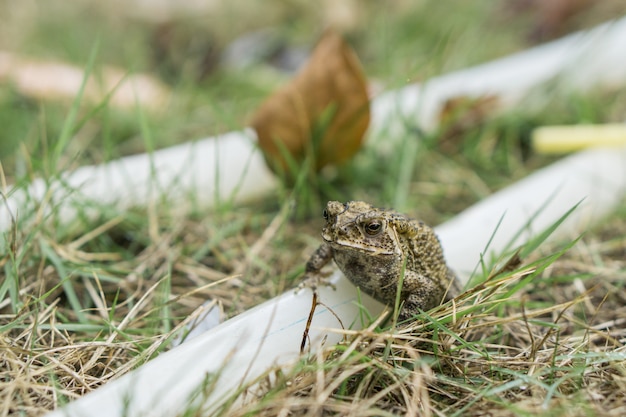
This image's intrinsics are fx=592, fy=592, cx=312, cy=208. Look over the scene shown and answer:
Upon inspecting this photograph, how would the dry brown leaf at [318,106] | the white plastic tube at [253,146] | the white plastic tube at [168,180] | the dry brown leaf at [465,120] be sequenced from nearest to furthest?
the white plastic tube at [168,180], the white plastic tube at [253,146], the dry brown leaf at [318,106], the dry brown leaf at [465,120]

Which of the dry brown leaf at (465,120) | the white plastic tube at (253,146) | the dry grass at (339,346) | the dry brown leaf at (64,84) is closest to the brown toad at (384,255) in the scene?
the dry grass at (339,346)

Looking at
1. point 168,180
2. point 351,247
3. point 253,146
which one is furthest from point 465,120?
point 351,247

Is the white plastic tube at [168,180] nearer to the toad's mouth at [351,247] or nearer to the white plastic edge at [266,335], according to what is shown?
the toad's mouth at [351,247]

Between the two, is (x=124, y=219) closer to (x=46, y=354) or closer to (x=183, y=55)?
(x=46, y=354)

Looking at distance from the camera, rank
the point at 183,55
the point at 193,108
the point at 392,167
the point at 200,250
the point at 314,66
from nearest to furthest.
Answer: the point at 200,250 < the point at 314,66 < the point at 392,167 < the point at 193,108 < the point at 183,55

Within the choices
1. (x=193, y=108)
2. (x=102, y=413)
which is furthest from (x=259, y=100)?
(x=102, y=413)

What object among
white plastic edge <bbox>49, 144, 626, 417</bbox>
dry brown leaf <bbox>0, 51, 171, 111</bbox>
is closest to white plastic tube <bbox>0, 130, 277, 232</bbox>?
white plastic edge <bbox>49, 144, 626, 417</bbox>

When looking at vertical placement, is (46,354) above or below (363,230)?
below

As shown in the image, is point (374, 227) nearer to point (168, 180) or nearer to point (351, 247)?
point (351, 247)
